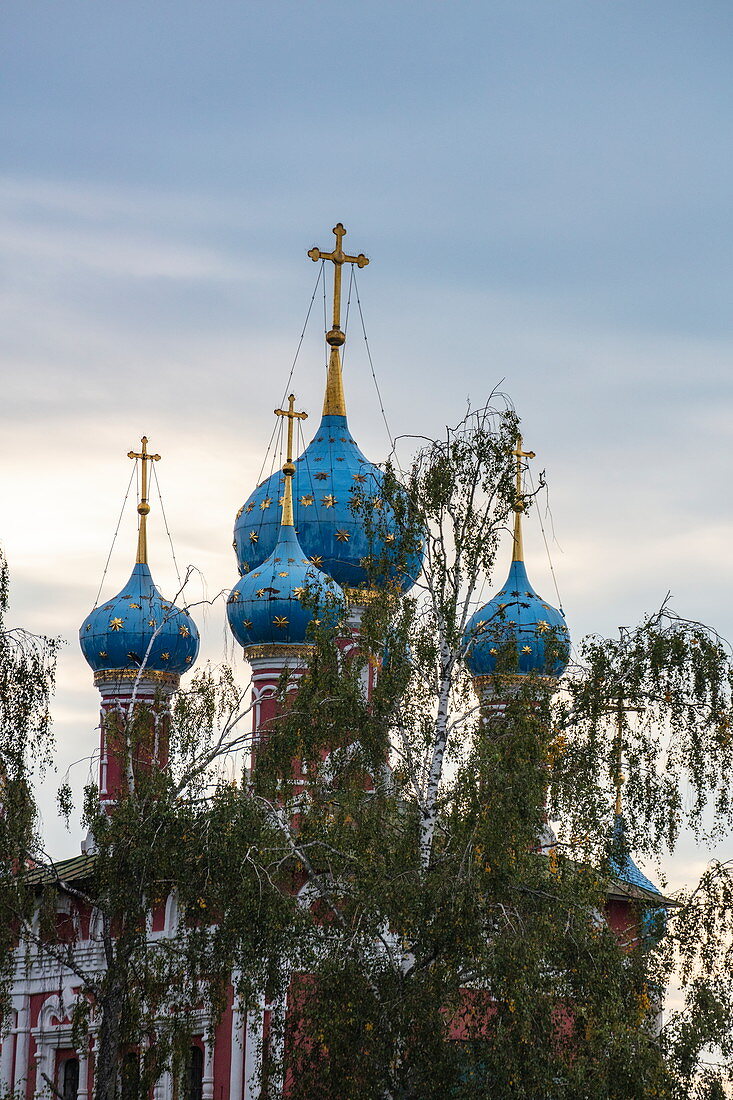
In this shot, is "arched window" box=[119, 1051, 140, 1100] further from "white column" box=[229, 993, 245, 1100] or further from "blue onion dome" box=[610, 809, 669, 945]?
"blue onion dome" box=[610, 809, 669, 945]

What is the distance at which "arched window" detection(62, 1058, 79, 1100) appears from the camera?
28906 mm

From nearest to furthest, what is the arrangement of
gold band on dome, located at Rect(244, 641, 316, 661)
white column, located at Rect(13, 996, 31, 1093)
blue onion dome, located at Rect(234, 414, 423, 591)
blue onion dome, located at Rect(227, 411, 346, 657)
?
white column, located at Rect(13, 996, 31, 1093) → blue onion dome, located at Rect(227, 411, 346, 657) → gold band on dome, located at Rect(244, 641, 316, 661) → blue onion dome, located at Rect(234, 414, 423, 591)

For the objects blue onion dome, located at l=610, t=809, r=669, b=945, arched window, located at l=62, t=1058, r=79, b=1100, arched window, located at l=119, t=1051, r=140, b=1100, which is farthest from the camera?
arched window, located at l=62, t=1058, r=79, b=1100

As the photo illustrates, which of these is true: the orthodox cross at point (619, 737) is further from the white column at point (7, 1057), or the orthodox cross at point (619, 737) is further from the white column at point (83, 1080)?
the white column at point (7, 1057)

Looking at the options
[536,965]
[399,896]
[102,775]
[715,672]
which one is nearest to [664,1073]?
[536,965]

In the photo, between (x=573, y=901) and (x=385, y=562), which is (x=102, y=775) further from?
(x=573, y=901)

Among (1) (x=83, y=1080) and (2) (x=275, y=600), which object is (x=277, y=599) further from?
(1) (x=83, y=1080)

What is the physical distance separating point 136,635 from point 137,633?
5cm

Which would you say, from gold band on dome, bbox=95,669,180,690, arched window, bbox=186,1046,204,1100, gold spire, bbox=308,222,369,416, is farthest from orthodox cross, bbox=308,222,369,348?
arched window, bbox=186,1046,204,1100

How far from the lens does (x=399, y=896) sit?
18.7 meters

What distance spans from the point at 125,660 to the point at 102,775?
6.75 feet

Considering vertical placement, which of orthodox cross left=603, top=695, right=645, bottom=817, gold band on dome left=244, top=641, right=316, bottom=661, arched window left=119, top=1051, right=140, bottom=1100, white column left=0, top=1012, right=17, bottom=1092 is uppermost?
gold band on dome left=244, top=641, right=316, bottom=661

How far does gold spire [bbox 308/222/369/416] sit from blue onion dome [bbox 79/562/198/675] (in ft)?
14.4

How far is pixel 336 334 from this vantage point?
33.9 metres
